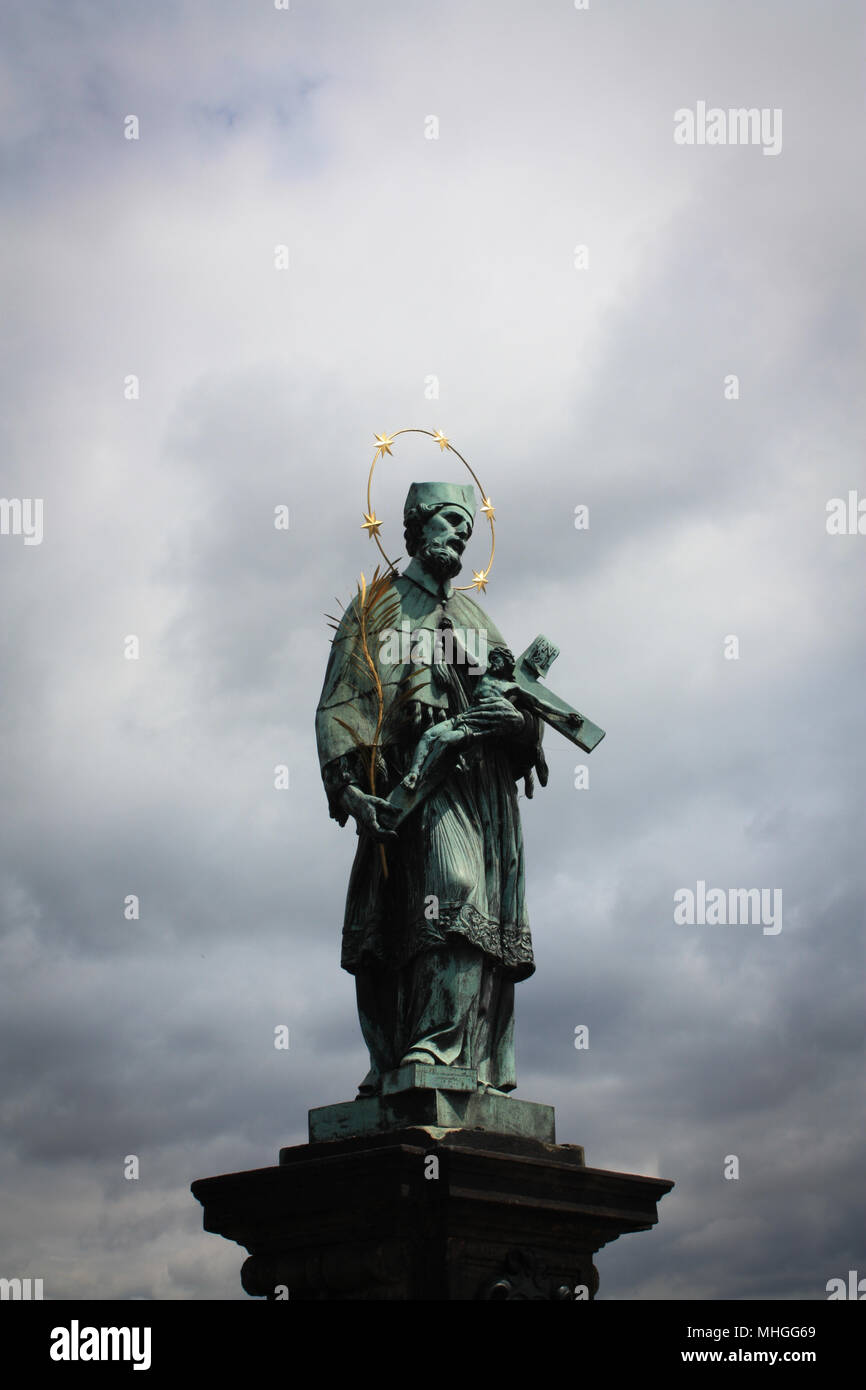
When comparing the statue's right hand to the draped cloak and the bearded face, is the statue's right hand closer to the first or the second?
the draped cloak

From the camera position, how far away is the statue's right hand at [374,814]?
10758 mm

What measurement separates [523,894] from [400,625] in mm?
2142

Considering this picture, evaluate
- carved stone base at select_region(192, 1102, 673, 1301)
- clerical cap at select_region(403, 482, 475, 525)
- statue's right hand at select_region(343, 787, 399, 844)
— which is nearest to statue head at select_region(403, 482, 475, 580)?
clerical cap at select_region(403, 482, 475, 525)

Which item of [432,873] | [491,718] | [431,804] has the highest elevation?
[491,718]

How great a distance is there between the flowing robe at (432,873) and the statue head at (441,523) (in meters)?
0.33

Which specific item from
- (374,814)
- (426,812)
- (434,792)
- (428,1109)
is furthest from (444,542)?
(428,1109)


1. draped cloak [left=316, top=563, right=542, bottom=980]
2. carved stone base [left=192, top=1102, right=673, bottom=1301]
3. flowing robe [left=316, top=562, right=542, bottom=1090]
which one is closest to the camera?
carved stone base [left=192, top=1102, right=673, bottom=1301]

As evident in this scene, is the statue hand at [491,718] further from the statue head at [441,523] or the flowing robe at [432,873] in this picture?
the statue head at [441,523]

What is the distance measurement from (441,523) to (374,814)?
7.76ft

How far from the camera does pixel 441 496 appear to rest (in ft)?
38.8

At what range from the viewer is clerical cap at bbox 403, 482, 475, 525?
1182 cm

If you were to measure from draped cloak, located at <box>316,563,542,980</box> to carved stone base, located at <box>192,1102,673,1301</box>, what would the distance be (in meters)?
1.45

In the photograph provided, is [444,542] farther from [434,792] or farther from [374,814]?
[374,814]
